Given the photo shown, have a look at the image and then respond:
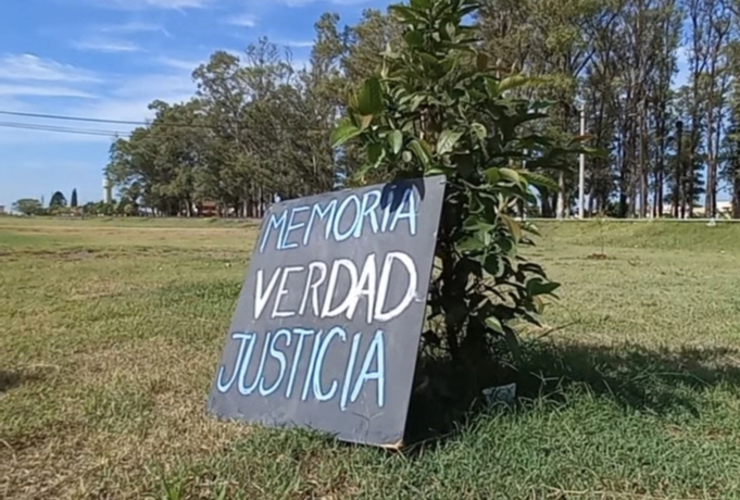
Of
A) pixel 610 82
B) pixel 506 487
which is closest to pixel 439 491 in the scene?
pixel 506 487

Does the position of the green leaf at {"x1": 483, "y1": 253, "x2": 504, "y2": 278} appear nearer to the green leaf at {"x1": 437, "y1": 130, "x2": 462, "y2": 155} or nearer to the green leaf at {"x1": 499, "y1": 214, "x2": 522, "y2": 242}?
the green leaf at {"x1": 499, "y1": 214, "x2": 522, "y2": 242}

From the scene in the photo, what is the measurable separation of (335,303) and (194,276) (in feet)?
17.8

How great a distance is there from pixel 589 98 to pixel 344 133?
102 feet

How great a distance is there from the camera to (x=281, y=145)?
37.2 meters

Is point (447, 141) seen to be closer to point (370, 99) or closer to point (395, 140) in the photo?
point (395, 140)

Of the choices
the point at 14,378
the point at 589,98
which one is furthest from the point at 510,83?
the point at 589,98

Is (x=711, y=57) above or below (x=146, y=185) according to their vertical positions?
above

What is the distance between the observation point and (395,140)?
2080mm

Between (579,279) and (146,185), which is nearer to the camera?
(579,279)

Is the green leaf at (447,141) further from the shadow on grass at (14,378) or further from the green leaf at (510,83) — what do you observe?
the shadow on grass at (14,378)

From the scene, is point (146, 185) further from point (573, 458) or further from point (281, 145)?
point (573, 458)

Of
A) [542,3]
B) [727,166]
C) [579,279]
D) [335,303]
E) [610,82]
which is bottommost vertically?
[579,279]

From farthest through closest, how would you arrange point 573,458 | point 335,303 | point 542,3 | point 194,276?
1. point 542,3
2. point 194,276
3. point 335,303
4. point 573,458

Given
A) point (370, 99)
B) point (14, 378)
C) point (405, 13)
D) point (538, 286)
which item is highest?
point (405, 13)
